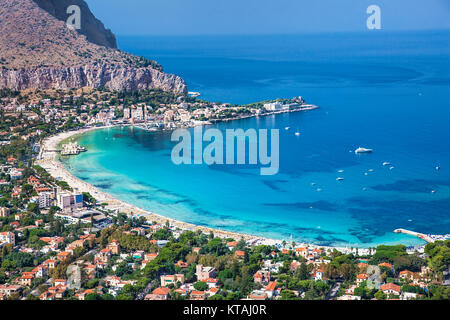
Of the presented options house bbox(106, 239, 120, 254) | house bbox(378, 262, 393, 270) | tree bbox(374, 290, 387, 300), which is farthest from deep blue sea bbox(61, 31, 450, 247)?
tree bbox(374, 290, 387, 300)

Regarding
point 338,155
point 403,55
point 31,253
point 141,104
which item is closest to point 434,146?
point 338,155

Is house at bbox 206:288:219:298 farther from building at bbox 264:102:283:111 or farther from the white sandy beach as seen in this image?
building at bbox 264:102:283:111

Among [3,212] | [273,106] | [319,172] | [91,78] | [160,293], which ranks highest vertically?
[91,78]

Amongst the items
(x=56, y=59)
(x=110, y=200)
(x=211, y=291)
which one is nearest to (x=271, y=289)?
(x=211, y=291)

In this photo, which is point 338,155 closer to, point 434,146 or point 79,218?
point 434,146

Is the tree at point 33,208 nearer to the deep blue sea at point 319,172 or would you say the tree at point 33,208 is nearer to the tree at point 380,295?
the deep blue sea at point 319,172

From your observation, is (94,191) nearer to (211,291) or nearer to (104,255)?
(104,255)

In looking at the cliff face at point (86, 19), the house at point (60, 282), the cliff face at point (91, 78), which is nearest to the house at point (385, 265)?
the house at point (60, 282)

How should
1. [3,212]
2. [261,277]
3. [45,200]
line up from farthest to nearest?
1. [45,200]
2. [3,212]
3. [261,277]

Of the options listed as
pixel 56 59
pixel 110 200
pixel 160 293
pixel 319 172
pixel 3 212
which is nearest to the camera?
pixel 160 293
